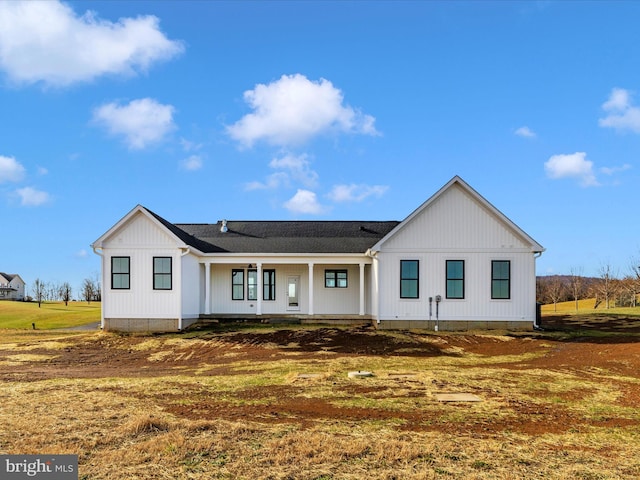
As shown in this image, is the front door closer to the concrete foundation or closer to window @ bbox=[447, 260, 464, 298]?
the concrete foundation

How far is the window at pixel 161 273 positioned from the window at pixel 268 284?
583 cm

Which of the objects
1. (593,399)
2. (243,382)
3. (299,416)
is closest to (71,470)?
(299,416)

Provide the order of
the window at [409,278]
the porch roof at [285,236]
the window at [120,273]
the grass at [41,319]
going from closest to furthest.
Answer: the window at [409,278] → the window at [120,273] → the porch roof at [285,236] → the grass at [41,319]

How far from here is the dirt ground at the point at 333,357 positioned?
8289 millimetres

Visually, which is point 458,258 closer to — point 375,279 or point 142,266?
point 375,279

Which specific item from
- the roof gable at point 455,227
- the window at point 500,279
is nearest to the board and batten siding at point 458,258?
the roof gable at point 455,227

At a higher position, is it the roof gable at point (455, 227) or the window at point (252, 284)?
the roof gable at point (455, 227)

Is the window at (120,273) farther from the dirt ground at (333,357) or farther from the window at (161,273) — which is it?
the dirt ground at (333,357)

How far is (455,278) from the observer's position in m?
22.7

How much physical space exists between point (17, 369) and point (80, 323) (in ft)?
66.7

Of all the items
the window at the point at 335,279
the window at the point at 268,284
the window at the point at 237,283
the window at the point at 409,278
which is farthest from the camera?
the window at the point at 268,284

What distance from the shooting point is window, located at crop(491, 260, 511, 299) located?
2270 cm

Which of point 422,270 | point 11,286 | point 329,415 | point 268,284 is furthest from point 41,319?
point 11,286

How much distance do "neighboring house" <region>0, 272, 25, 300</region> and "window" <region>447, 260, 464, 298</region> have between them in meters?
90.0
